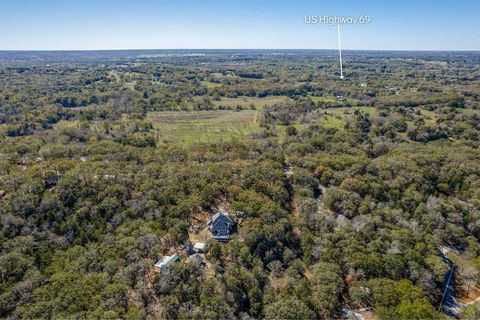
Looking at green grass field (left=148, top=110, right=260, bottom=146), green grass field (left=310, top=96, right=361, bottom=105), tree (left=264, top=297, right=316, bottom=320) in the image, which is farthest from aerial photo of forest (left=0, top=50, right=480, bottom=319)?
green grass field (left=310, top=96, right=361, bottom=105)

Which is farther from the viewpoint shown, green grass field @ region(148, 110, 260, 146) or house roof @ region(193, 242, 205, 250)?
green grass field @ region(148, 110, 260, 146)

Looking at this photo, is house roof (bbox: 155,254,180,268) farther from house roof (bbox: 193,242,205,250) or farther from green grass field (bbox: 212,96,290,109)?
green grass field (bbox: 212,96,290,109)

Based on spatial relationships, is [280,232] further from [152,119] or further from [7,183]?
[152,119]

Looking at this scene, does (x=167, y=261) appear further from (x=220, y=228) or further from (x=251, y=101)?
(x=251, y=101)

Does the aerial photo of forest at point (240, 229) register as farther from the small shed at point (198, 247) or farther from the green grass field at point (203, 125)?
the green grass field at point (203, 125)

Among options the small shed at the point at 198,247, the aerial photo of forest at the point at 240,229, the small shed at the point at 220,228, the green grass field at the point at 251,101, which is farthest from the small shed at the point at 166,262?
the green grass field at the point at 251,101

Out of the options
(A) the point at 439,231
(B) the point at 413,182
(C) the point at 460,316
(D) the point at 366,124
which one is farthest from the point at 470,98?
(C) the point at 460,316
